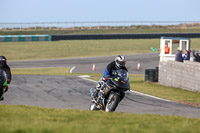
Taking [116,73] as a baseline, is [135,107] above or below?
below

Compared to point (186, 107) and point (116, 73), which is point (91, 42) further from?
point (116, 73)

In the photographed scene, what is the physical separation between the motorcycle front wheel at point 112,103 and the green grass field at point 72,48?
40933mm

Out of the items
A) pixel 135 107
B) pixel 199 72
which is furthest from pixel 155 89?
pixel 135 107

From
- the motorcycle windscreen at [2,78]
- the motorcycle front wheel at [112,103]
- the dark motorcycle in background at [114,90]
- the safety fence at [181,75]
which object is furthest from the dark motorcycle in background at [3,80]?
the safety fence at [181,75]

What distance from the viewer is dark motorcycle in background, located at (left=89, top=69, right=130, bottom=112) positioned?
35.9 feet

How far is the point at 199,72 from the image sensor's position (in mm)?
20031

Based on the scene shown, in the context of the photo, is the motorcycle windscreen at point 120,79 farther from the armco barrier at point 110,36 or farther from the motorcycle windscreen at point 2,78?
the armco barrier at point 110,36

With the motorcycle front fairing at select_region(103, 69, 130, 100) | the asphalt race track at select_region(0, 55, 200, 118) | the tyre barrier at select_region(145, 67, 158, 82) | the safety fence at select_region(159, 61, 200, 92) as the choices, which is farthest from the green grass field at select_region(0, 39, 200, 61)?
the motorcycle front fairing at select_region(103, 69, 130, 100)

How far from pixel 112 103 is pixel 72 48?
48547 millimetres

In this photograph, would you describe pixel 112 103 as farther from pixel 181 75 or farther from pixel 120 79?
pixel 181 75

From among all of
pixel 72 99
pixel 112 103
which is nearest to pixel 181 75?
pixel 72 99

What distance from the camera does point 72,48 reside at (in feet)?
195

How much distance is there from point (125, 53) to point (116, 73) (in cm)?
4650

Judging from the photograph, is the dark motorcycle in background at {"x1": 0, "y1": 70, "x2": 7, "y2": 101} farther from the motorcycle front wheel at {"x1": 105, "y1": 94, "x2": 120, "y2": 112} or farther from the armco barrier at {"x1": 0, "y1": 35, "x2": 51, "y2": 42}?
the armco barrier at {"x1": 0, "y1": 35, "x2": 51, "y2": 42}
